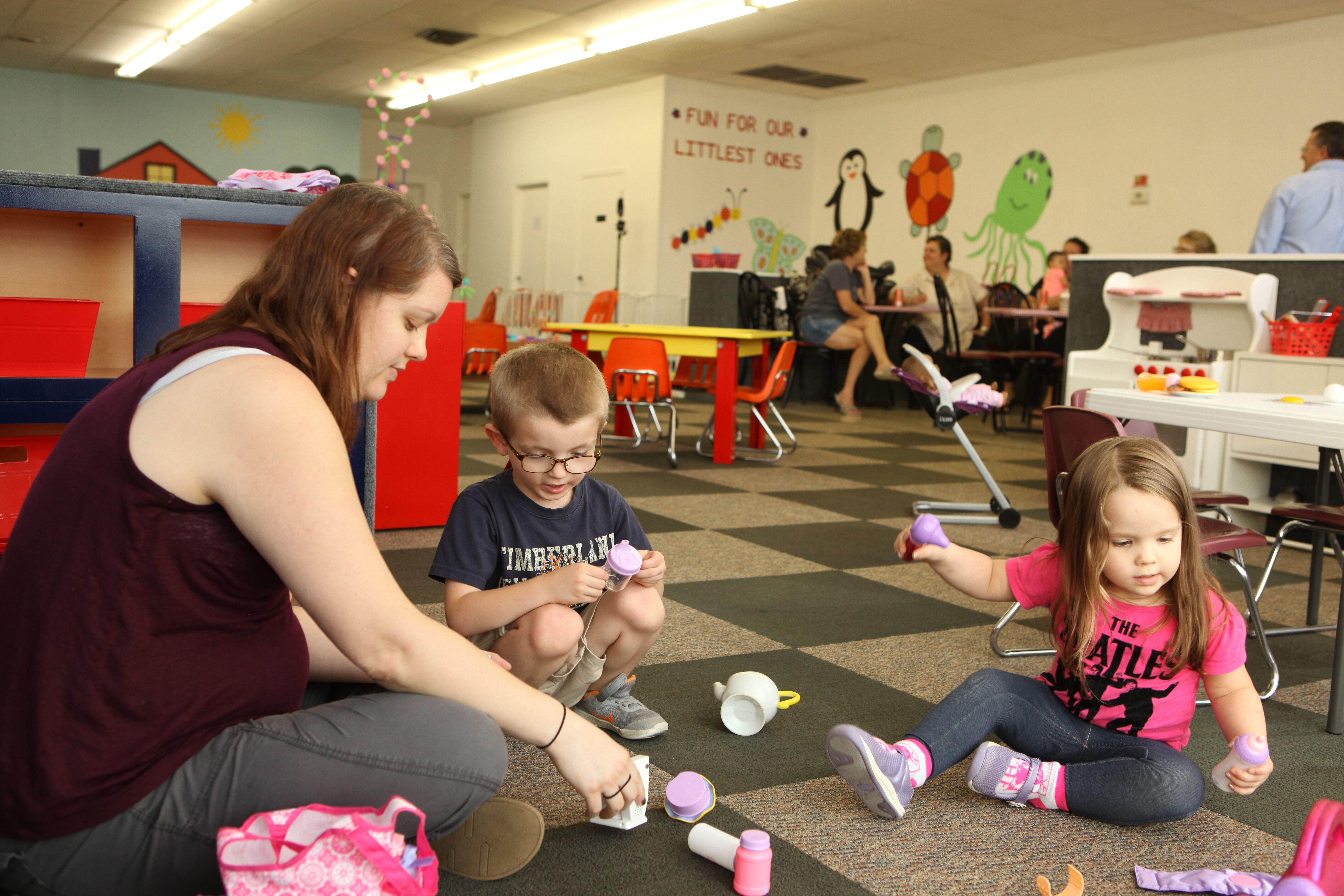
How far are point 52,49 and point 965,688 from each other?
1142cm

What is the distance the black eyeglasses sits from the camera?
1.61 metres

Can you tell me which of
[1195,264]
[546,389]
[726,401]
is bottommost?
[726,401]

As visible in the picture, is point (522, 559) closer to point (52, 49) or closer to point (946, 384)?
point (946, 384)

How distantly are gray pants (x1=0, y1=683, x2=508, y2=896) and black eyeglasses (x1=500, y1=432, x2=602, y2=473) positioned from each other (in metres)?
0.55

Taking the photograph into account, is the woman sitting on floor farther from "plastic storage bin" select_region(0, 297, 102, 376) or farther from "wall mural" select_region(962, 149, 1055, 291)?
"wall mural" select_region(962, 149, 1055, 291)

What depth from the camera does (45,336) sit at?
2172mm

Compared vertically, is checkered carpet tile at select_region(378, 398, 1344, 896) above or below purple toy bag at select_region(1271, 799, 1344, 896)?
below

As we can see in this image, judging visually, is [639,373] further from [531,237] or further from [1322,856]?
[531,237]

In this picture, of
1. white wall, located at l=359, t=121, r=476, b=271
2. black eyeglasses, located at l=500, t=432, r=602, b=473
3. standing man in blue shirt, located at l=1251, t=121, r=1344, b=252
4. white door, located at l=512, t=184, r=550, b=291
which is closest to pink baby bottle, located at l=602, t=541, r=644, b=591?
black eyeglasses, located at l=500, t=432, r=602, b=473

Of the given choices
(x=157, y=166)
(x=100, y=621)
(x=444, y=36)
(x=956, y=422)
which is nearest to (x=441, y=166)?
(x=157, y=166)

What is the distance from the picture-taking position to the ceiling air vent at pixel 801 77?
9820 mm

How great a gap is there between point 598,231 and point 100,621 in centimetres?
1095

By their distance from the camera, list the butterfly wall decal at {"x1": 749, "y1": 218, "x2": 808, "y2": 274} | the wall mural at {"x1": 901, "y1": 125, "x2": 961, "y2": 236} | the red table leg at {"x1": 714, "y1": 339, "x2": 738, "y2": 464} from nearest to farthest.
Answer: the red table leg at {"x1": 714, "y1": 339, "x2": 738, "y2": 464} → the wall mural at {"x1": 901, "y1": 125, "x2": 961, "y2": 236} → the butterfly wall decal at {"x1": 749, "y1": 218, "x2": 808, "y2": 274}

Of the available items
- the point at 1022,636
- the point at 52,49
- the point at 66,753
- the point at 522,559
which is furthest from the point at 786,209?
the point at 66,753
